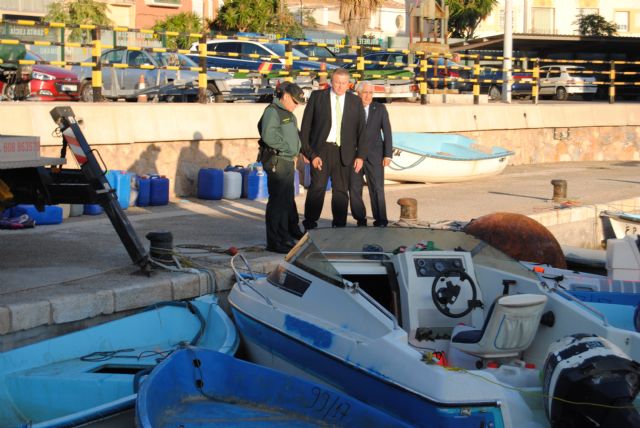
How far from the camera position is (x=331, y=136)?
1055cm

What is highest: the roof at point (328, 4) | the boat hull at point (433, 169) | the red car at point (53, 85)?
the roof at point (328, 4)

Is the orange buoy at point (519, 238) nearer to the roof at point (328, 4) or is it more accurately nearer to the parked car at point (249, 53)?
the parked car at point (249, 53)

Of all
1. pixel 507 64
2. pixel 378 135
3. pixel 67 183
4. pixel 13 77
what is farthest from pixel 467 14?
pixel 67 183

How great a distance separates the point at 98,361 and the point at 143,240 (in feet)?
8.74

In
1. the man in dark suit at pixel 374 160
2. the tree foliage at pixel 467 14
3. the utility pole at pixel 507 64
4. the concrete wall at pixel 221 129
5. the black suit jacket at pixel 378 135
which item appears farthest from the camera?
the tree foliage at pixel 467 14

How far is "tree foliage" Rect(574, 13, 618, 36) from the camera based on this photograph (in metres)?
56.7

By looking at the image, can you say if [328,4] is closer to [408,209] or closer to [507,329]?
[408,209]

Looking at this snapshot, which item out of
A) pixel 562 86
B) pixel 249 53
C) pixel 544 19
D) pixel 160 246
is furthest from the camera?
pixel 544 19

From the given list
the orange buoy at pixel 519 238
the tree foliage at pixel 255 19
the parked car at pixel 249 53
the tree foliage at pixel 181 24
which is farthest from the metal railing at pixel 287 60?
the tree foliage at pixel 255 19

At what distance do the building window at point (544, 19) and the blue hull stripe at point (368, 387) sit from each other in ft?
175

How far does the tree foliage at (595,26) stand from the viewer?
5672 centimetres

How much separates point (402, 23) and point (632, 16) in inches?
520

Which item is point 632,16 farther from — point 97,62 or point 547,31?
point 97,62

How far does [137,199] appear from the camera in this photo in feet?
41.1
